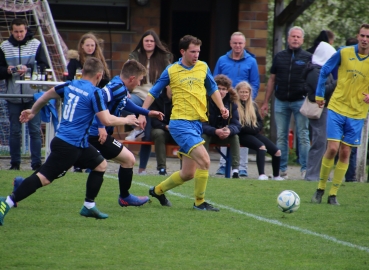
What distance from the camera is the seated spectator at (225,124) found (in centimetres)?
1166

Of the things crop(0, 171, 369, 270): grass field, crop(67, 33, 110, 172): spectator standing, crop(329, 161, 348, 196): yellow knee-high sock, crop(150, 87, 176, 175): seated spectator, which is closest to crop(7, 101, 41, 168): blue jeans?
A: crop(67, 33, 110, 172): spectator standing

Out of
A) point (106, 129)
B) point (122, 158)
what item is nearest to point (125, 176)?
point (122, 158)

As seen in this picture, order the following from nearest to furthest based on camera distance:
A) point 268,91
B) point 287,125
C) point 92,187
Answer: point 92,187, point 287,125, point 268,91

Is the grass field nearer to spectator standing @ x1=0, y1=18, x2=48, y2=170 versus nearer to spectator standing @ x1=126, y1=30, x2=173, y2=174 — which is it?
spectator standing @ x1=0, y1=18, x2=48, y2=170

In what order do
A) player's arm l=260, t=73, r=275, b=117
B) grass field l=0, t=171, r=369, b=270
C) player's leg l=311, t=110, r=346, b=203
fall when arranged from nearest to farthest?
grass field l=0, t=171, r=369, b=270
player's leg l=311, t=110, r=346, b=203
player's arm l=260, t=73, r=275, b=117

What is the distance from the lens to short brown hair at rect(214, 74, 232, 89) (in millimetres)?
11672

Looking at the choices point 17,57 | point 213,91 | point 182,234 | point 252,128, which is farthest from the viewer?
point 252,128

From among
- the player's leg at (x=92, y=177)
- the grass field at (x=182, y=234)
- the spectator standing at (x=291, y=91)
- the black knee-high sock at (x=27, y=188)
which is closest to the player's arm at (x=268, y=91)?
the spectator standing at (x=291, y=91)

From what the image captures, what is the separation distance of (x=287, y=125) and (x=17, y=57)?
184 inches

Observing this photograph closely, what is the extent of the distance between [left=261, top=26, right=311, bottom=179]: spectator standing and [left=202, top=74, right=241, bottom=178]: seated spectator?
1.01m

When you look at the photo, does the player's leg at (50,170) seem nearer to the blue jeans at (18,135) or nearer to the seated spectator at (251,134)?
the blue jeans at (18,135)

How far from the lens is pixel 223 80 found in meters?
11.7

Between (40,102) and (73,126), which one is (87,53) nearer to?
(40,102)

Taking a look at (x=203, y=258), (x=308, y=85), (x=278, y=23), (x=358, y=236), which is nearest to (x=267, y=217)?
(x=358, y=236)
